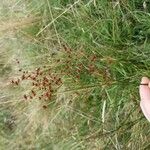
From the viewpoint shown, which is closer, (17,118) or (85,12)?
(85,12)

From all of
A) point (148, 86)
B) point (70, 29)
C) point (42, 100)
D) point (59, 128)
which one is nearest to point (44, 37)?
point (70, 29)

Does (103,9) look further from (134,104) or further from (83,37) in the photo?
(134,104)

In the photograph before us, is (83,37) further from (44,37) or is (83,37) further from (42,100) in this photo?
(42,100)

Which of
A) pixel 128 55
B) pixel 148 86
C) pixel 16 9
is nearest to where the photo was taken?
pixel 148 86

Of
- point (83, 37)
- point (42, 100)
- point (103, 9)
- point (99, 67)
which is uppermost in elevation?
point (103, 9)

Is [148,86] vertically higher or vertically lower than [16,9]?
lower

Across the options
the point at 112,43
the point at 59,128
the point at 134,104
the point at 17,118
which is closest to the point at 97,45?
the point at 112,43

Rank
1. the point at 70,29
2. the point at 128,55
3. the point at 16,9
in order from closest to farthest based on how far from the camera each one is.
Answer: the point at 128,55
the point at 70,29
the point at 16,9
